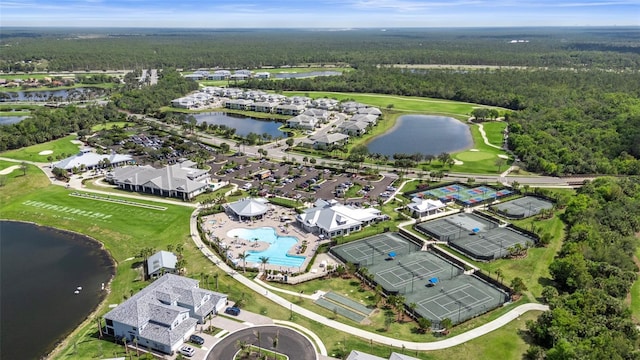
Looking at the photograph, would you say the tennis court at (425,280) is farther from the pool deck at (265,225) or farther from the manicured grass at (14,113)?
the manicured grass at (14,113)

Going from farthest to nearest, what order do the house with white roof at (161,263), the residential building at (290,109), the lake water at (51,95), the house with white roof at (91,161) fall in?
the lake water at (51,95)
the residential building at (290,109)
the house with white roof at (91,161)
the house with white roof at (161,263)

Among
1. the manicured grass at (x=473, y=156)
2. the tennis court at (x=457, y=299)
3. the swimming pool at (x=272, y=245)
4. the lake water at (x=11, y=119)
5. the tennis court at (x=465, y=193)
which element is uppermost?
the lake water at (x=11, y=119)

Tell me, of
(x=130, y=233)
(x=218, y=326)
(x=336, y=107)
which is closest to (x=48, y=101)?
(x=336, y=107)

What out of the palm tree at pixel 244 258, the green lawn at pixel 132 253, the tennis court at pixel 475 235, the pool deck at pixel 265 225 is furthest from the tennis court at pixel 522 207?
the palm tree at pixel 244 258

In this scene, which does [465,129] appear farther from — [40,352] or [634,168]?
[40,352]

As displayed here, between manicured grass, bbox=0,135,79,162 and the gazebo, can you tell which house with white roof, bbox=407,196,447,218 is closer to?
the gazebo

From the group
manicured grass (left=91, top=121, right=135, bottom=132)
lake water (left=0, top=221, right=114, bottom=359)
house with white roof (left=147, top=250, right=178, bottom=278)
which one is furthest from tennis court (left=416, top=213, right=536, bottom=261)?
manicured grass (left=91, top=121, right=135, bottom=132)
